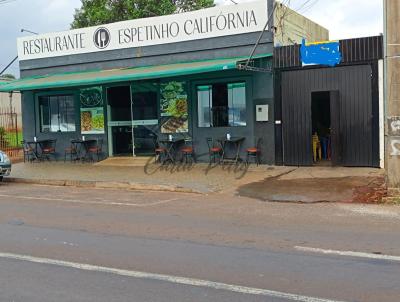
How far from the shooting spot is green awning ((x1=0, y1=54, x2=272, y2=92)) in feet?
49.0

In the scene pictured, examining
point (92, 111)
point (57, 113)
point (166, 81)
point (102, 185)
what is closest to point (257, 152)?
point (166, 81)

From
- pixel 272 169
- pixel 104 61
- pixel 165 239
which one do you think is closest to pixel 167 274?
pixel 165 239

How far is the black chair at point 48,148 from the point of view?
2025 centimetres

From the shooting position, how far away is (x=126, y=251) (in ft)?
22.9

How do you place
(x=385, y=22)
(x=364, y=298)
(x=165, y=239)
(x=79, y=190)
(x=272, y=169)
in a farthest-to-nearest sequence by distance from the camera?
(x=272, y=169) < (x=79, y=190) < (x=385, y=22) < (x=165, y=239) < (x=364, y=298)

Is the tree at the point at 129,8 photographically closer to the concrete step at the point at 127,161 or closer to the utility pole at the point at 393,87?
the concrete step at the point at 127,161

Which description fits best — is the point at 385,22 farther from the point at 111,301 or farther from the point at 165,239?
the point at 111,301

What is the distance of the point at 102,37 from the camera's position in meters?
19.2

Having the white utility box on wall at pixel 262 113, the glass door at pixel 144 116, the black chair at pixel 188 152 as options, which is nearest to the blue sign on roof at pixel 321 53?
the white utility box on wall at pixel 262 113

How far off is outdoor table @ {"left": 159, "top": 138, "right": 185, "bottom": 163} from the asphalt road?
20.5ft

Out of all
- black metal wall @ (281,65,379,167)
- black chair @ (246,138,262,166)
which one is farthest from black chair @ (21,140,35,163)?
black metal wall @ (281,65,379,167)

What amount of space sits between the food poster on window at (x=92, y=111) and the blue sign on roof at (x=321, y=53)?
7.65 meters

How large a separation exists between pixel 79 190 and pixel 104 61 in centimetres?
650

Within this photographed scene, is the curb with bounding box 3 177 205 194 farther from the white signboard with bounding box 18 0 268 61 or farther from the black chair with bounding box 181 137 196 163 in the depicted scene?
the white signboard with bounding box 18 0 268 61
